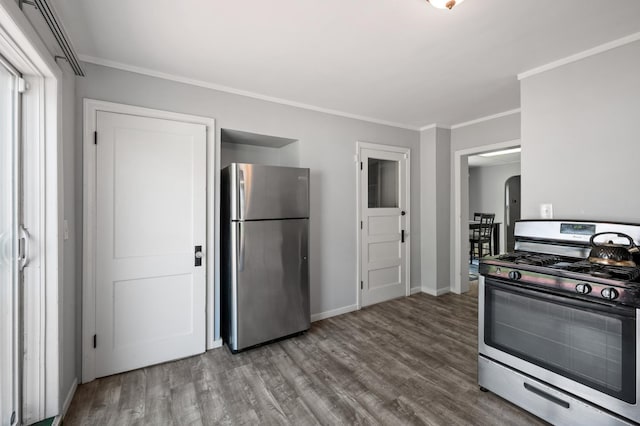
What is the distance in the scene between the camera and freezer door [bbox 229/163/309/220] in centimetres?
255

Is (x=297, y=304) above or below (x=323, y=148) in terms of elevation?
below

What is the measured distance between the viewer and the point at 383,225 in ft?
12.6

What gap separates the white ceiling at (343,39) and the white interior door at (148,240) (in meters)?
0.60

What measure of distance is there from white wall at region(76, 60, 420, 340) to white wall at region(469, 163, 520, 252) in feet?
16.0

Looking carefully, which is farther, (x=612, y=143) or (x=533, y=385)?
(x=612, y=143)

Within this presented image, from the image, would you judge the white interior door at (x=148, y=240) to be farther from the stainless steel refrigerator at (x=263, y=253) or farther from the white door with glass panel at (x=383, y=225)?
the white door with glass panel at (x=383, y=225)

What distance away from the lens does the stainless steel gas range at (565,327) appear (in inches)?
55.6

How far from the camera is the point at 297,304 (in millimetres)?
2850

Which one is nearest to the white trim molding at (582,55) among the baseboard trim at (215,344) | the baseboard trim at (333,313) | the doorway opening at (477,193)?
the doorway opening at (477,193)

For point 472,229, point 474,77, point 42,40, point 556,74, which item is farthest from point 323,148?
point 472,229

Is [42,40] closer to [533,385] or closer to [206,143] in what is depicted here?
[206,143]

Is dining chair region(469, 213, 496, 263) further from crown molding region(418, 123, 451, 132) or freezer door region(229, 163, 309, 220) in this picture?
freezer door region(229, 163, 309, 220)

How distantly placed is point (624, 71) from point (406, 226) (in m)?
2.58

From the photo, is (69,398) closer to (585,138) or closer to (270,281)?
(270,281)
